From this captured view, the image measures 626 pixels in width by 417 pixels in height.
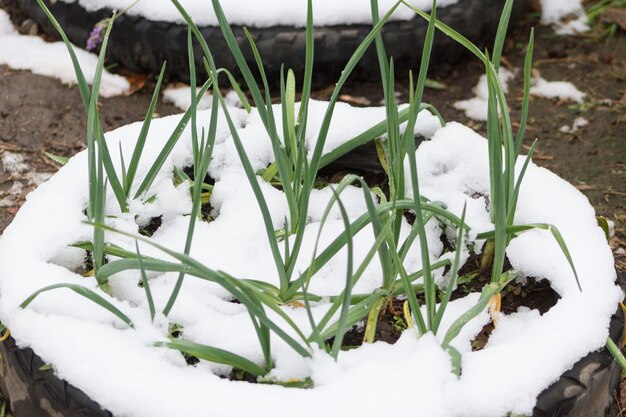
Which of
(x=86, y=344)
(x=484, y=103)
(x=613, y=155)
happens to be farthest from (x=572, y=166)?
(x=86, y=344)

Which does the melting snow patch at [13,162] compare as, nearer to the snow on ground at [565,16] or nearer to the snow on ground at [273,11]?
the snow on ground at [273,11]

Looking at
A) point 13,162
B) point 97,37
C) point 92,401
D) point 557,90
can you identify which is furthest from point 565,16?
point 92,401

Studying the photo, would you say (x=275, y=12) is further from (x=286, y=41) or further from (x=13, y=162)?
(x=13, y=162)

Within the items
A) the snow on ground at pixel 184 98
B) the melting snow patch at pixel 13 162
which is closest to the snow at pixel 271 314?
the melting snow patch at pixel 13 162

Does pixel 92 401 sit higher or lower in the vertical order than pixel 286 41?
lower

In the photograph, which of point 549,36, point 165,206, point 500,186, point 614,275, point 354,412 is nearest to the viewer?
point 354,412

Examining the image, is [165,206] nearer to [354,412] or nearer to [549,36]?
[354,412]

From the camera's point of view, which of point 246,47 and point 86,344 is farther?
point 246,47
